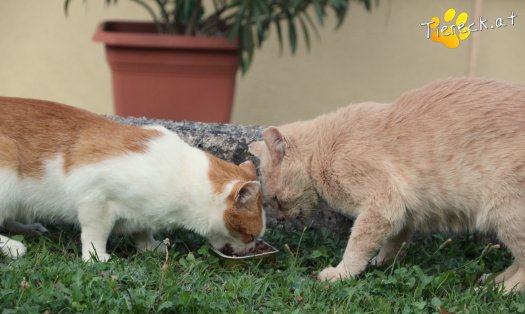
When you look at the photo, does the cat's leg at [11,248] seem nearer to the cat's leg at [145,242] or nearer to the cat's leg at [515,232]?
the cat's leg at [145,242]

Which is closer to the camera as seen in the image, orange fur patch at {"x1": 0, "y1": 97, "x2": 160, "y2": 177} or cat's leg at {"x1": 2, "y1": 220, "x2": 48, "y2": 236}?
orange fur patch at {"x1": 0, "y1": 97, "x2": 160, "y2": 177}

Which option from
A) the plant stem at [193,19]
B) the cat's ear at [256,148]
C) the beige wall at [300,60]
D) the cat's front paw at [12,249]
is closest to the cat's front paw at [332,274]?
the cat's ear at [256,148]

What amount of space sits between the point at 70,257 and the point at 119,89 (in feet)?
7.93

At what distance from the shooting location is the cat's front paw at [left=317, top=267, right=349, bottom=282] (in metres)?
4.11

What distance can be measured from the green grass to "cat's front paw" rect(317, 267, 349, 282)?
2.0 inches

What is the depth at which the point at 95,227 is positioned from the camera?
416 cm

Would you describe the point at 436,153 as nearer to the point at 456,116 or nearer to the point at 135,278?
the point at 456,116

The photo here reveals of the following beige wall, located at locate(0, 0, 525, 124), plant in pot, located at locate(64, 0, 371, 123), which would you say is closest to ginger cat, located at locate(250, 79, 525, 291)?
plant in pot, located at locate(64, 0, 371, 123)

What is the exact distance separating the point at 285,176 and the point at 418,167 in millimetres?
633

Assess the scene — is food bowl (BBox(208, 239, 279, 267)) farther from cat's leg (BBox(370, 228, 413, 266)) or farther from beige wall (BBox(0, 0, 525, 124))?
beige wall (BBox(0, 0, 525, 124))

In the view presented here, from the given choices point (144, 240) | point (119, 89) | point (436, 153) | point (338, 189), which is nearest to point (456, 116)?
point (436, 153)

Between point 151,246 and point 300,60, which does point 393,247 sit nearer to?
point 151,246

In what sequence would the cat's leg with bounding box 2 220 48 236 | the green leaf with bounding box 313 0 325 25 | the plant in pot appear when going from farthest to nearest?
1. the plant in pot
2. the green leaf with bounding box 313 0 325 25
3. the cat's leg with bounding box 2 220 48 236

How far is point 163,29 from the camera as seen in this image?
6.53m
